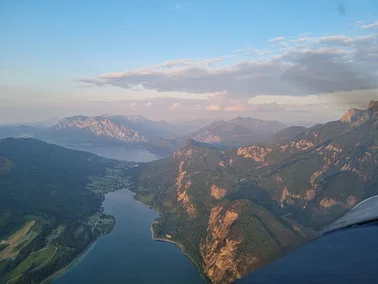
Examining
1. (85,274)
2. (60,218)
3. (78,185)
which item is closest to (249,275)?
(85,274)

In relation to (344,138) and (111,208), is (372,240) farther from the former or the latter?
(344,138)

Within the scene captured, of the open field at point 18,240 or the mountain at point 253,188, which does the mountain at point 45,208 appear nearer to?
the open field at point 18,240

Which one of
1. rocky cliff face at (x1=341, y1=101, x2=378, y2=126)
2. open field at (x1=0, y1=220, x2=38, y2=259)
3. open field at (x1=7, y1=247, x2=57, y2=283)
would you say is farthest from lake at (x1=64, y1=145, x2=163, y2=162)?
open field at (x1=7, y1=247, x2=57, y2=283)

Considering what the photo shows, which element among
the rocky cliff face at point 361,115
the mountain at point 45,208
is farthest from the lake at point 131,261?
Answer: the rocky cliff face at point 361,115

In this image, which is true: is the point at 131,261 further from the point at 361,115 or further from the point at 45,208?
the point at 361,115

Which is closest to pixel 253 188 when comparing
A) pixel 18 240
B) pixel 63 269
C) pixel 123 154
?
pixel 63 269

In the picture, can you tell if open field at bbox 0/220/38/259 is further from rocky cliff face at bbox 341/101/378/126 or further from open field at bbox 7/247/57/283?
rocky cliff face at bbox 341/101/378/126

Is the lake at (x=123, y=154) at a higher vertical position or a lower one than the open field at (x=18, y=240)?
lower
